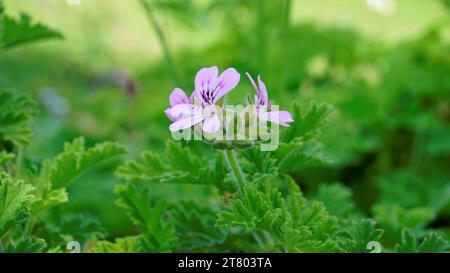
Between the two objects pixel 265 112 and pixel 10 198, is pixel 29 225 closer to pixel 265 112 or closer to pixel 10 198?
pixel 10 198

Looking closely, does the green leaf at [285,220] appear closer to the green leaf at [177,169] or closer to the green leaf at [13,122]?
the green leaf at [177,169]

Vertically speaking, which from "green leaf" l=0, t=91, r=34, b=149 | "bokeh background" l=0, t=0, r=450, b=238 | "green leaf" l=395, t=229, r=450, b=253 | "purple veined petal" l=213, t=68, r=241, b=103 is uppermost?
"bokeh background" l=0, t=0, r=450, b=238

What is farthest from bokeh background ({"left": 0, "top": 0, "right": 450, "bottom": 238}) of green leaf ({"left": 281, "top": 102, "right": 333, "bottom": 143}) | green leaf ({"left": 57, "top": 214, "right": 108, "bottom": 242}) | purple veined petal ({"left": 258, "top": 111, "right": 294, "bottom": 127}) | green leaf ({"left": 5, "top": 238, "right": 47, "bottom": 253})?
green leaf ({"left": 5, "top": 238, "right": 47, "bottom": 253})

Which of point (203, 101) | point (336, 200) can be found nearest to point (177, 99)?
point (203, 101)

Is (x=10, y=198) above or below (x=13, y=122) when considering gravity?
below

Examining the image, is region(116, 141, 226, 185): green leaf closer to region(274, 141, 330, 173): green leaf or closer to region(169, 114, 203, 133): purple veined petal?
region(274, 141, 330, 173): green leaf

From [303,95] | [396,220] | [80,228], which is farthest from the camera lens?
[303,95]

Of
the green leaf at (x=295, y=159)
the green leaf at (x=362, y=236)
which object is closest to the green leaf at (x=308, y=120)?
the green leaf at (x=295, y=159)
